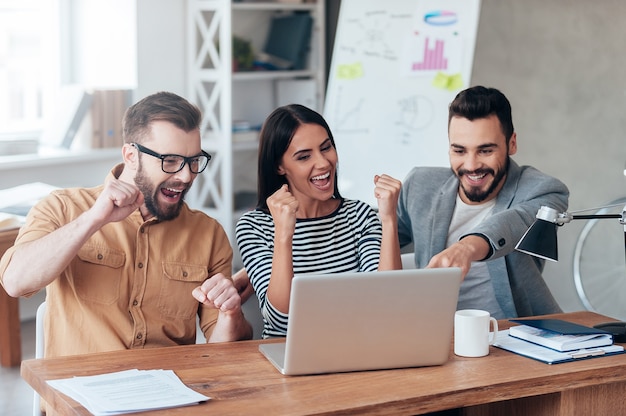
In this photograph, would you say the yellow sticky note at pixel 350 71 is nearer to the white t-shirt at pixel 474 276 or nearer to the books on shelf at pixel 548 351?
the white t-shirt at pixel 474 276

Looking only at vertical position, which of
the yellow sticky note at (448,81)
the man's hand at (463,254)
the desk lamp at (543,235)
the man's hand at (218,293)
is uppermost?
the yellow sticky note at (448,81)

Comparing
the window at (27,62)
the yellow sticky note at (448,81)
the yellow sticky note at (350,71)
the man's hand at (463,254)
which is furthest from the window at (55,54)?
the man's hand at (463,254)

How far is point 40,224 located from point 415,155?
8.09 ft

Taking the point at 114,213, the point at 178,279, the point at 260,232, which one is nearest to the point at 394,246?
the point at 260,232

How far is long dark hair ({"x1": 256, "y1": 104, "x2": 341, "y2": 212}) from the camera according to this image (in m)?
2.45

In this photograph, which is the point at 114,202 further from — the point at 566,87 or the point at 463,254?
the point at 566,87

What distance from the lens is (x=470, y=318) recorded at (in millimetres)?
1999

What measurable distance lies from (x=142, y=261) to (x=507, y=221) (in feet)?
3.12

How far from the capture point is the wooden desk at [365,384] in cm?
169

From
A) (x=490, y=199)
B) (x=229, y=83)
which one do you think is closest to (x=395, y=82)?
(x=229, y=83)

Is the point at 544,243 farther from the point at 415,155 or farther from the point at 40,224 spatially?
the point at 415,155

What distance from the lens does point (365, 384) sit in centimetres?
180

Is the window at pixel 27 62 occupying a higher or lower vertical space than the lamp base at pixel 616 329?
higher

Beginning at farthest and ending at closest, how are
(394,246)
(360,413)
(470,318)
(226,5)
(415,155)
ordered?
(226,5)
(415,155)
(394,246)
(470,318)
(360,413)
